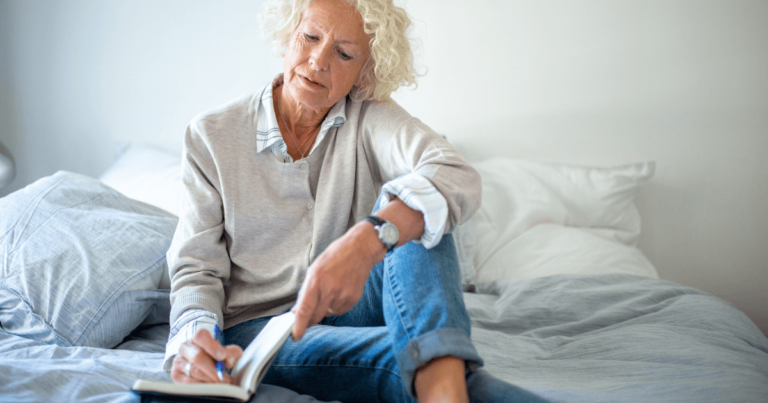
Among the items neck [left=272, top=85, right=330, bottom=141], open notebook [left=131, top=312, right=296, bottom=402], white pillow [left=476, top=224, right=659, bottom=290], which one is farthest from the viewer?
white pillow [left=476, top=224, right=659, bottom=290]

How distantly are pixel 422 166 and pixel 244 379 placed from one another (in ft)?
1.42

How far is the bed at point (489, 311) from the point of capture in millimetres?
780

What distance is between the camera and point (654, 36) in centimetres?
171

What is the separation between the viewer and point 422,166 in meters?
0.85

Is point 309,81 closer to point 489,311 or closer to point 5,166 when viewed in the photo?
point 489,311

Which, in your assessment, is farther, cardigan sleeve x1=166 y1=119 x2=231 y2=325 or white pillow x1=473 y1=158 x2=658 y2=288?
white pillow x1=473 y1=158 x2=658 y2=288

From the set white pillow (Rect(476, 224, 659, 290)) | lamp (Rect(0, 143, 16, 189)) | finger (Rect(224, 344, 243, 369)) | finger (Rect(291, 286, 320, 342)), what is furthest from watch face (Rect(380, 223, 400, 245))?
lamp (Rect(0, 143, 16, 189))

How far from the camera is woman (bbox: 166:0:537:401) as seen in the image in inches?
29.4

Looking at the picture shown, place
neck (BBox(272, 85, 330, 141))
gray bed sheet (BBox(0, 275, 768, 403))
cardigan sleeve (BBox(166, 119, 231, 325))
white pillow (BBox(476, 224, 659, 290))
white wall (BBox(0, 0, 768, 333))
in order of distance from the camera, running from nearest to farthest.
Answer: gray bed sheet (BBox(0, 275, 768, 403)) → cardigan sleeve (BBox(166, 119, 231, 325)) → neck (BBox(272, 85, 330, 141)) → white pillow (BBox(476, 224, 659, 290)) → white wall (BBox(0, 0, 768, 333))

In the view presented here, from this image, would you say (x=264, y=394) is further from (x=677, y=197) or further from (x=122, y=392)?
(x=677, y=197)

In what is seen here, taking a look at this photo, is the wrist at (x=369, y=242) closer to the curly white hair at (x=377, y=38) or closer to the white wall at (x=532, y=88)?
the curly white hair at (x=377, y=38)

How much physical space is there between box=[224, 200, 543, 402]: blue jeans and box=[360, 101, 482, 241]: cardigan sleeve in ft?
0.18

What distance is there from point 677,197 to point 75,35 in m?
2.32

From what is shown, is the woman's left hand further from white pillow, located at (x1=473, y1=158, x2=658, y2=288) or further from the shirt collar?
white pillow, located at (x1=473, y1=158, x2=658, y2=288)
